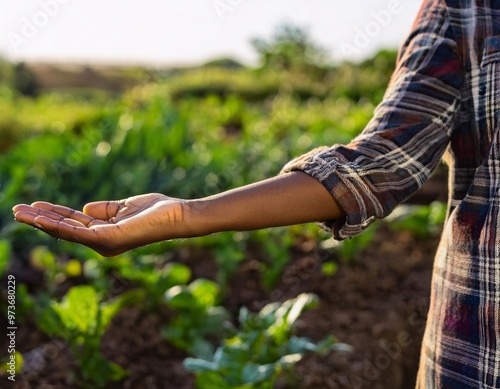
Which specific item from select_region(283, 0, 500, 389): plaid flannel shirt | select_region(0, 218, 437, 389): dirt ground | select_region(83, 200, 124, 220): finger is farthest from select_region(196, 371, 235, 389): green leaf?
select_region(83, 200, 124, 220): finger

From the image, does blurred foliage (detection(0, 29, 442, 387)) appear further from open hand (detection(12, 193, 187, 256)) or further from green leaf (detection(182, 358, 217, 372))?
open hand (detection(12, 193, 187, 256))

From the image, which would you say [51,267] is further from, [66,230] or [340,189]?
[340,189]

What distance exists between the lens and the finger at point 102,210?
142 centimetres

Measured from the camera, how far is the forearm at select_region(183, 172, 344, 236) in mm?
1336

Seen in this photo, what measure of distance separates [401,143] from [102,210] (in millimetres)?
611

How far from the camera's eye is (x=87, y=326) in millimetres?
2602

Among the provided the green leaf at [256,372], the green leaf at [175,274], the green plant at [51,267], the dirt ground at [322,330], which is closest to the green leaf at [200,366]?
the green leaf at [256,372]

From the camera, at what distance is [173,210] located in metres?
1.33

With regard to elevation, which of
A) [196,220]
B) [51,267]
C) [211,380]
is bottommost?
[211,380]

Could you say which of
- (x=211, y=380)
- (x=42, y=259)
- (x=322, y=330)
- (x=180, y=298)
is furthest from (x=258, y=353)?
(x=42, y=259)

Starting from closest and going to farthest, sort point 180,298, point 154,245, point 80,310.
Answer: point 80,310, point 180,298, point 154,245

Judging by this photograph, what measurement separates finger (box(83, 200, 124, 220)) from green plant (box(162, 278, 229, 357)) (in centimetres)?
150

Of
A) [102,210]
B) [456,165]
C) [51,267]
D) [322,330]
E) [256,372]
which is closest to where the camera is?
[102,210]

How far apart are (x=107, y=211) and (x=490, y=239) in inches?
29.3
